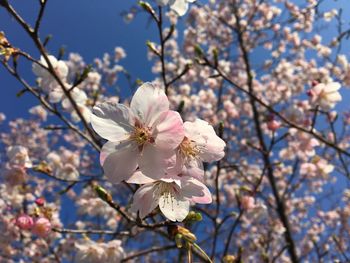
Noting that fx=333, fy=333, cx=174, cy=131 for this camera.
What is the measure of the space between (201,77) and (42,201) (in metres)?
8.84

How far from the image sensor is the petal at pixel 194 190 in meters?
1.32

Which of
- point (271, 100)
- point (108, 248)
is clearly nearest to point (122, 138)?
point (108, 248)

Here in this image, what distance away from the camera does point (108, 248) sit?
106 inches

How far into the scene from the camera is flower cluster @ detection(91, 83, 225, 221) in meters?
1.24

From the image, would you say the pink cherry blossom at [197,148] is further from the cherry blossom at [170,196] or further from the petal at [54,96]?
the petal at [54,96]

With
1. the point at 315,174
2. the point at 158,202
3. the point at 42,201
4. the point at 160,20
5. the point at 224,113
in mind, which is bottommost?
the point at 158,202

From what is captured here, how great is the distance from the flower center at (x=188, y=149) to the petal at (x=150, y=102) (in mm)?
156

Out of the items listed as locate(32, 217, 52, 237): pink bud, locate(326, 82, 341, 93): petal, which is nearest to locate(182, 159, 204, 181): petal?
locate(32, 217, 52, 237): pink bud

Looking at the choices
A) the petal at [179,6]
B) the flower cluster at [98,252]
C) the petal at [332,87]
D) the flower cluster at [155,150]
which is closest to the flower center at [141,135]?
the flower cluster at [155,150]

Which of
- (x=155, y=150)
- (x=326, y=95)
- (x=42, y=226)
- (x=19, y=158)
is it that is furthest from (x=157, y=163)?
(x=326, y=95)

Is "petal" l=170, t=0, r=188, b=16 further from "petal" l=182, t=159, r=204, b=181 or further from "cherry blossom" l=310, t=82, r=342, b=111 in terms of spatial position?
"cherry blossom" l=310, t=82, r=342, b=111

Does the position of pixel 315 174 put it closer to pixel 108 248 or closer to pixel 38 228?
pixel 108 248

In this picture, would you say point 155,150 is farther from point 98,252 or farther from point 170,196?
point 98,252

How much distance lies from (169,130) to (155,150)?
10 cm
